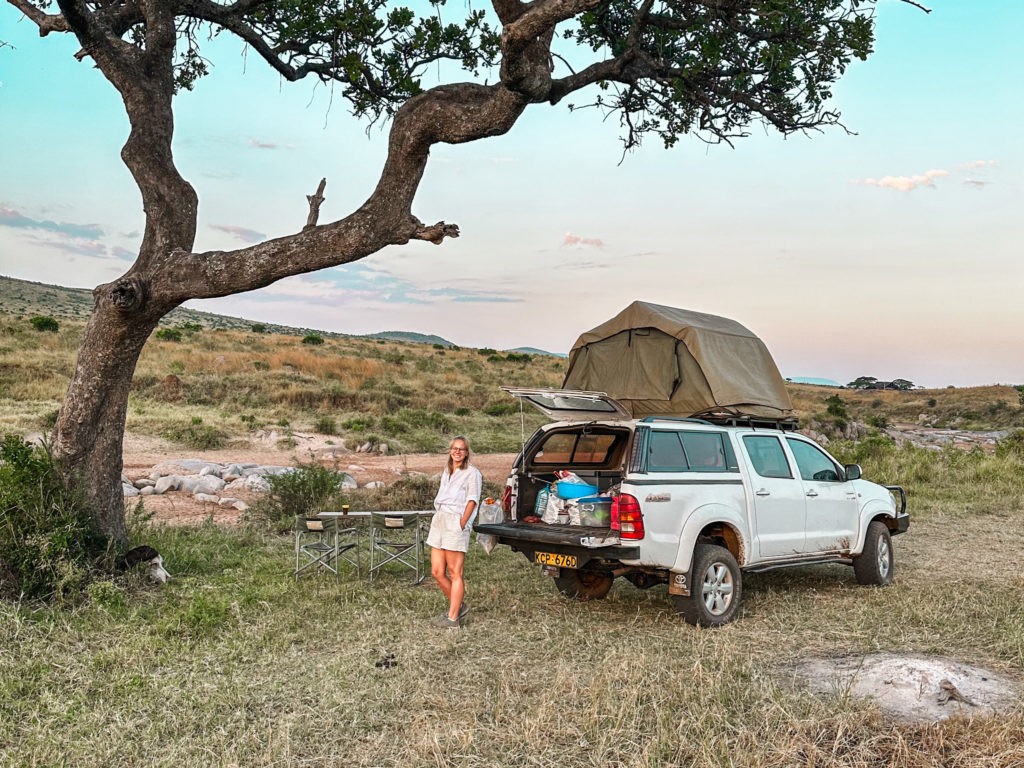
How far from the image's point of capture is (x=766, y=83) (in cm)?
1104

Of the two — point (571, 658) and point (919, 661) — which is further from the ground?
point (919, 661)

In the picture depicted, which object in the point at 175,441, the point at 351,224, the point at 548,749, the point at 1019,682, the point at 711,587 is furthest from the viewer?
the point at 175,441

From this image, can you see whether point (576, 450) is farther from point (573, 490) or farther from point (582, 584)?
point (582, 584)

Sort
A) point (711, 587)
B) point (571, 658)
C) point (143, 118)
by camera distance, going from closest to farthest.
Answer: point (571, 658)
point (711, 587)
point (143, 118)

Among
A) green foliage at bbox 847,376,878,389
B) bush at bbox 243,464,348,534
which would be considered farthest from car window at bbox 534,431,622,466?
green foliage at bbox 847,376,878,389

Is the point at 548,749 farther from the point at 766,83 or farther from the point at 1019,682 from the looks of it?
the point at 766,83

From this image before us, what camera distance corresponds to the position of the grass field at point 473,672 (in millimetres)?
4383

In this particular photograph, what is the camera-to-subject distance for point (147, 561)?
8.00m

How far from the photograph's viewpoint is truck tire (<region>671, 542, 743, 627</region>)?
6988 millimetres

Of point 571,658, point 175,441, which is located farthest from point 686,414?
point 175,441

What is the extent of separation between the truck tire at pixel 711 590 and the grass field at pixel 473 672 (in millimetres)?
179

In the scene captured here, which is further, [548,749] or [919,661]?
[919,661]

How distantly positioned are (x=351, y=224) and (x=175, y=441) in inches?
558

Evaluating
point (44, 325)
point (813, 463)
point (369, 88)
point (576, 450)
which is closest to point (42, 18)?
point (369, 88)
